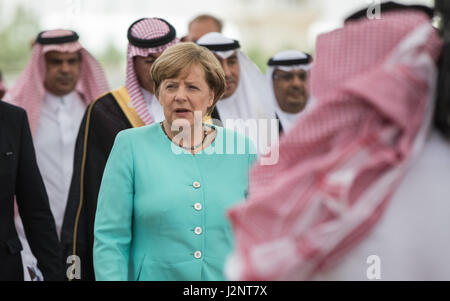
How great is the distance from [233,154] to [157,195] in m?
0.46

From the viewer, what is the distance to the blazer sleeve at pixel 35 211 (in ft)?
17.1

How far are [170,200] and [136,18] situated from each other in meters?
7.71

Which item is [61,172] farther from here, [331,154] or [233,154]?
[331,154]

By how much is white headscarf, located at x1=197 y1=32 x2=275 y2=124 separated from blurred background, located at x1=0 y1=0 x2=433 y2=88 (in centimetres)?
49

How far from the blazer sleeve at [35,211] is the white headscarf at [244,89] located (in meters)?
2.63

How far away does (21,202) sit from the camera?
5219 millimetres

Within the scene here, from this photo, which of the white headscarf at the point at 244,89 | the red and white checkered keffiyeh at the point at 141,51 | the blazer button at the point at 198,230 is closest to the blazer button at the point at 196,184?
the blazer button at the point at 198,230

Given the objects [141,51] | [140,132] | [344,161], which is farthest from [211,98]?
[344,161]

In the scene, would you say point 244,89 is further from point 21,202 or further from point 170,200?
point 170,200

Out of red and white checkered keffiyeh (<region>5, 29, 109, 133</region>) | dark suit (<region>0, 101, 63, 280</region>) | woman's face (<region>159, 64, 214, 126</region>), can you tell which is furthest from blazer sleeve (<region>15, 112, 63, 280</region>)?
red and white checkered keffiyeh (<region>5, 29, 109, 133</region>)

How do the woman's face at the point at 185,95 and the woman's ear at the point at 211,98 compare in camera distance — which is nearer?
the woman's face at the point at 185,95

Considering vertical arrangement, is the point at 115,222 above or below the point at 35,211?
above

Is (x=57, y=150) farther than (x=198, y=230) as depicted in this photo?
Yes

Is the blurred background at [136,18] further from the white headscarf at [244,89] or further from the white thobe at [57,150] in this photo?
the white thobe at [57,150]
